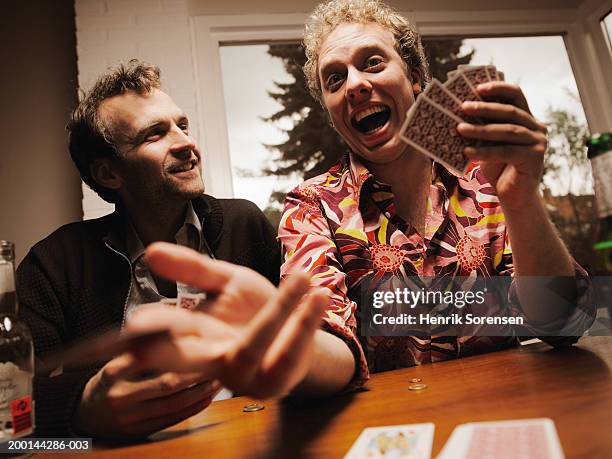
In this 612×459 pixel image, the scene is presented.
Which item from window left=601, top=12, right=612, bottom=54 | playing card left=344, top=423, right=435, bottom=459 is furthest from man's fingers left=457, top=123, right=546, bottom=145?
window left=601, top=12, right=612, bottom=54

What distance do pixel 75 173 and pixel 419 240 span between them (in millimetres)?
2013

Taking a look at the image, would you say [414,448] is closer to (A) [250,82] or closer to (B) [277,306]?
(B) [277,306]

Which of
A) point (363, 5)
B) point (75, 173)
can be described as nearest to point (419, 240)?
point (363, 5)

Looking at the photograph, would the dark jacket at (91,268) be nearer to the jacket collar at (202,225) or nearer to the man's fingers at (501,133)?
the jacket collar at (202,225)

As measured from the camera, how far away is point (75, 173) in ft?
8.32

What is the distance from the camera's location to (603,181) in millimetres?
666

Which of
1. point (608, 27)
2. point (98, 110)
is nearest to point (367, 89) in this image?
point (98, 110)

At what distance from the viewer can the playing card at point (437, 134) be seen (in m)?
0.87

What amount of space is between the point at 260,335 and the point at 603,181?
0.53m

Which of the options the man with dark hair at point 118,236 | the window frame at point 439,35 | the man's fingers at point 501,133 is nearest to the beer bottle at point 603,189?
the man's fingers at point 501,133

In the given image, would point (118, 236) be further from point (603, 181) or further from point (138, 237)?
point (603, 181)

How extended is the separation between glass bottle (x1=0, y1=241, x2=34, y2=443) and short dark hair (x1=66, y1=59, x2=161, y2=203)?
1.03m

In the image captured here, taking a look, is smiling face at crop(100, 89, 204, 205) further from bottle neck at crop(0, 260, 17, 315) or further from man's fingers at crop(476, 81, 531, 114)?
man's fingers at crop(476, 81, 531, 114)

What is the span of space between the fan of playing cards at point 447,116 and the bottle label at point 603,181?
0.21 meters
